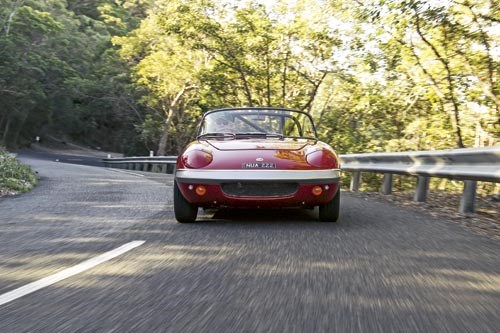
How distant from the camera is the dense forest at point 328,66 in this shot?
1176cm

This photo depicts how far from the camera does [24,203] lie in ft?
25.1

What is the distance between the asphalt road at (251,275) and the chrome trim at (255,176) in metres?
0.46

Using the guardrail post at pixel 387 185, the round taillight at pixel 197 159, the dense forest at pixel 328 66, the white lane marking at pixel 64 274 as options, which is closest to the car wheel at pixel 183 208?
the round taillight at pixel 197 159

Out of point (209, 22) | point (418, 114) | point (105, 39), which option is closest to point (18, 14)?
point (105, 39)

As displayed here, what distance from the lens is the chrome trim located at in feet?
18.0

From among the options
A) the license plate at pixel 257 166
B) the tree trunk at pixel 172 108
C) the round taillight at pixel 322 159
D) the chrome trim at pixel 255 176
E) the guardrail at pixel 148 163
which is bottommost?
the guardrail at pixel 148 163

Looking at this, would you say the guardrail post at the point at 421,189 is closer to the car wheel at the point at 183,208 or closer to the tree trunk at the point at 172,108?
the car wheel at the point at 183,208

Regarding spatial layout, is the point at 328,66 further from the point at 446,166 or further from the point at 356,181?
the point at 446,166

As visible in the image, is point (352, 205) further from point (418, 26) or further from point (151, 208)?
point (418, 26)

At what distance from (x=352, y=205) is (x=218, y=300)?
16.4 ft

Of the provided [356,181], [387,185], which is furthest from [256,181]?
[356,181]

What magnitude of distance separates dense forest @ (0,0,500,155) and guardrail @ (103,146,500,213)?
293 centimetres

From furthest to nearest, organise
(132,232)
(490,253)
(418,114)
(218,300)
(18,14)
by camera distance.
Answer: (18,14)
(418,114)
(132,232)
(490,253)
(218,300)

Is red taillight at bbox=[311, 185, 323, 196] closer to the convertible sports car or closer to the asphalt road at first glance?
the convertible sports car
